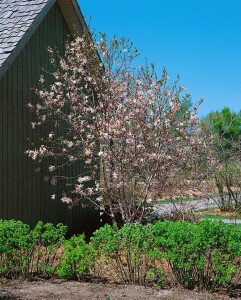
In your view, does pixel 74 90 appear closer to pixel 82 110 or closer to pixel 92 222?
pixel 82 110

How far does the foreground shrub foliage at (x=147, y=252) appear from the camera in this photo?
22.0 ft

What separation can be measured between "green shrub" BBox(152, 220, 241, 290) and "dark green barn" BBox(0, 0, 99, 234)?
15.1 feet

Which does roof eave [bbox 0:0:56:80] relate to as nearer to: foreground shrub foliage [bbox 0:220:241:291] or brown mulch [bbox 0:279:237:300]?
foreground shrub foliage [bbox 0:220:241:291]

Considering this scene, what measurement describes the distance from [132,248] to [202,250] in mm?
978

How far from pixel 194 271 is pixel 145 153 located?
12.1 ft

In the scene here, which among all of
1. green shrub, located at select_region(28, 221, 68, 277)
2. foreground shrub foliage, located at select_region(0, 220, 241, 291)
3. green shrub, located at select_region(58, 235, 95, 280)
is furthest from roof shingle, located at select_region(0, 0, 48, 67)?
green shrub, located at select_region(58, 235, 95, 280)

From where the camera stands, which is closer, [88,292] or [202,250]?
[88,292]

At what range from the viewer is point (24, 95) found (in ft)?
36.8

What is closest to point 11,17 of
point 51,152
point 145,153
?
point 51,152

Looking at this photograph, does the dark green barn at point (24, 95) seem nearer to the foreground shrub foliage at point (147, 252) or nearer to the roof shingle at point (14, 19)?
the roof shingle at point (14, 19)

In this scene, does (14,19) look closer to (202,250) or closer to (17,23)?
(17,23)

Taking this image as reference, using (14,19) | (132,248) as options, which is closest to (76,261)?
(132,248)

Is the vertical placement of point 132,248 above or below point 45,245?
below

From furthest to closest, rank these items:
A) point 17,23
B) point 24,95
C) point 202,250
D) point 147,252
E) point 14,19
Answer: point 24,95, point 14,19, point 17,23, point 147,252, point 202,250
